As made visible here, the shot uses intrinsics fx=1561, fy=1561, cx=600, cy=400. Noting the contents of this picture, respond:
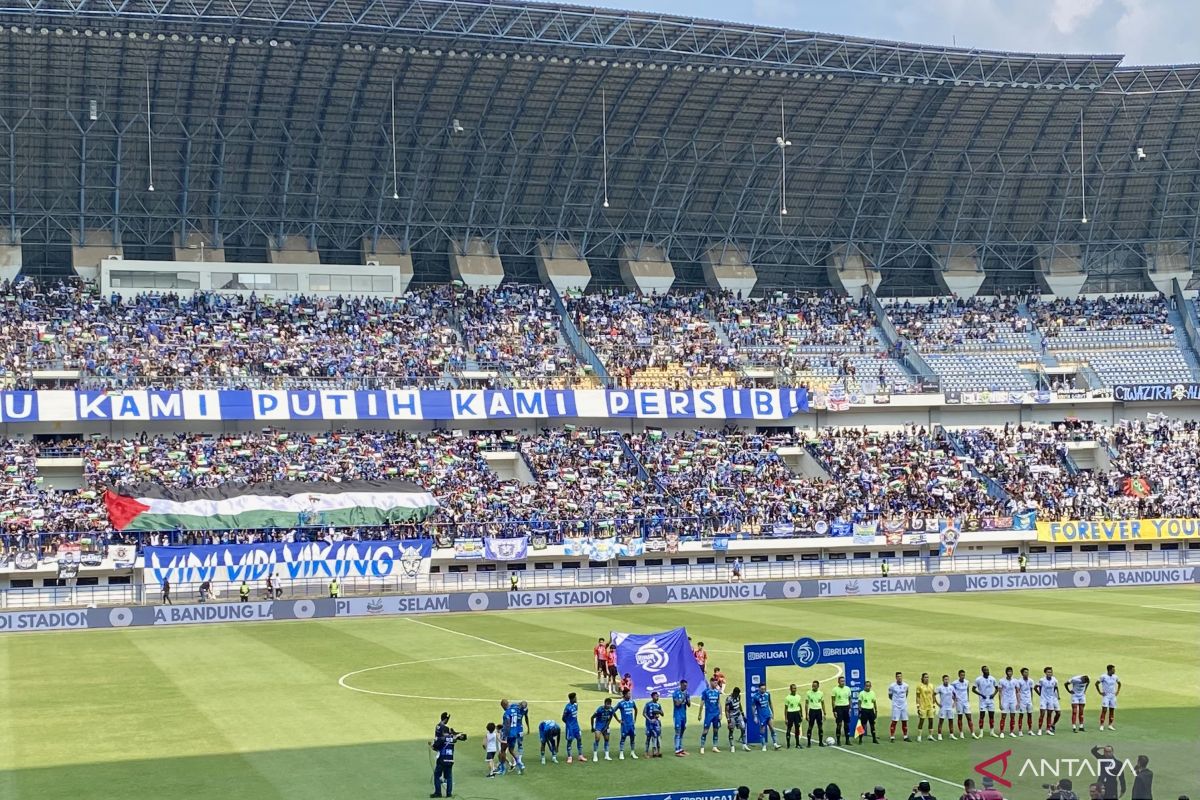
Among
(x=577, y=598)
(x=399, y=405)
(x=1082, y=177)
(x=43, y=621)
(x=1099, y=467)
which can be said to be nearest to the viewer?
(x=43, y=621)

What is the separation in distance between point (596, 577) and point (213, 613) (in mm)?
16717

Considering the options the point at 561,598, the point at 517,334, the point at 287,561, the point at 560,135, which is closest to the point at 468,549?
the point at 561,598

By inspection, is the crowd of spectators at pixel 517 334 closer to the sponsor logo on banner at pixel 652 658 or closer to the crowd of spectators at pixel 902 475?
the crowd of spectators at pixel 902 475

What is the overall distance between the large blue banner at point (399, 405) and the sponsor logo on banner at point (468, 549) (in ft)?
36.9

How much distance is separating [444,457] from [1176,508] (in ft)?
117

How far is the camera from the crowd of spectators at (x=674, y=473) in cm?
7006

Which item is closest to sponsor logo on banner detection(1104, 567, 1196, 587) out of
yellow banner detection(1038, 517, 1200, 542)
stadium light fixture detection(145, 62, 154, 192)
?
yellow banner detection(1038, 517, 1200, 542)

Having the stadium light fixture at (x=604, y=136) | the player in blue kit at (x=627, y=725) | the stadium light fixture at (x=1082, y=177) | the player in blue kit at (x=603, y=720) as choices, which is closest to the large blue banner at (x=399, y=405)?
the stadium light fixture at (x=604, y=136)

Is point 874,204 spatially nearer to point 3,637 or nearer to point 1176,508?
point 1176,508

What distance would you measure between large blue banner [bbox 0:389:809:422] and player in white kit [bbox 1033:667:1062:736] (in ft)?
162

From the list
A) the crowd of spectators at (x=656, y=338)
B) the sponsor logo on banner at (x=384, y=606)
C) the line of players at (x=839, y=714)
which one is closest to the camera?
the line of players at (x=839, y=714)

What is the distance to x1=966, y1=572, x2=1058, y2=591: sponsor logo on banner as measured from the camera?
64.7 m

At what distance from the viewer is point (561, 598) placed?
62.2m

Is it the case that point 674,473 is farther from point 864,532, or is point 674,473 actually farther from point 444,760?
point 444,760
